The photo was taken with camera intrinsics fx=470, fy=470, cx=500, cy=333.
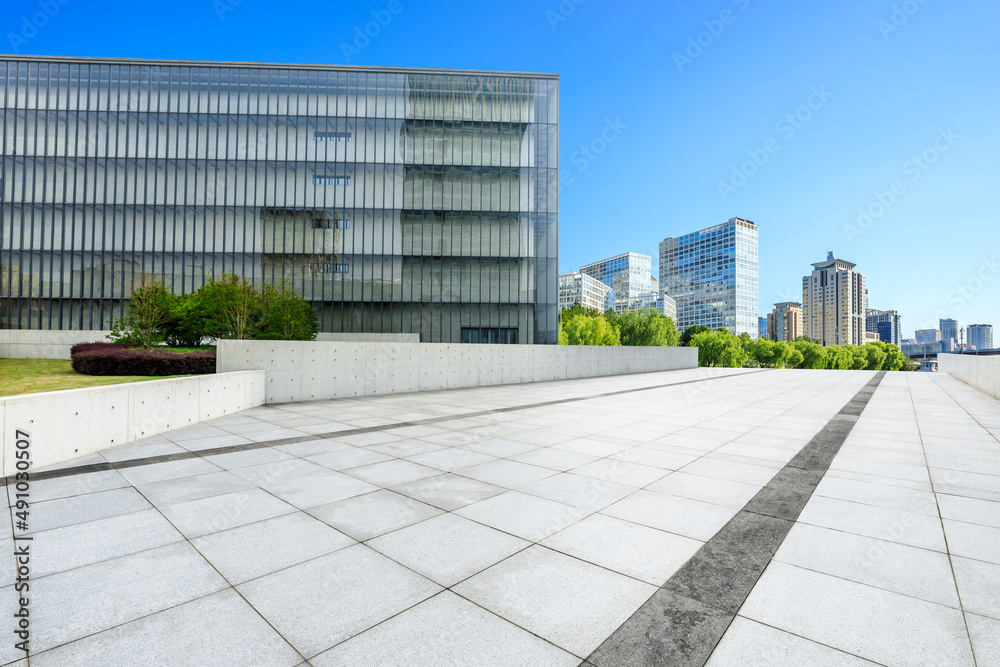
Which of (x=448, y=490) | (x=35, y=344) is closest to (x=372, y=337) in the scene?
(x=35, y=344)

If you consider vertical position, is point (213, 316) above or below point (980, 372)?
above

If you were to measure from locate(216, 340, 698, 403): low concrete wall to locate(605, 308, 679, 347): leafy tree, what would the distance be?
1670 inches

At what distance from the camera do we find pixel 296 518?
4629 mm

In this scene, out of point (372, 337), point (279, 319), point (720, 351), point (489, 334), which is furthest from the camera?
point (720, 351)

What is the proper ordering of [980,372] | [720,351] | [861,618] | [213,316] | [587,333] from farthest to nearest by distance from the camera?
[720,351], [587,333], [213,316], [980,372], [861,618]

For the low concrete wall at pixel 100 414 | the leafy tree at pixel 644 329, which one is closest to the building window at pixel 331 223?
the low concrete wall at pixel 100 414

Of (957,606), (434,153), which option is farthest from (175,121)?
(957,606)

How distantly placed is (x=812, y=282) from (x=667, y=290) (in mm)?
55146

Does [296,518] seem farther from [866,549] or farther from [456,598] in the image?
[866,549]

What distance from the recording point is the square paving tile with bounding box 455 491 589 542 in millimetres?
4363

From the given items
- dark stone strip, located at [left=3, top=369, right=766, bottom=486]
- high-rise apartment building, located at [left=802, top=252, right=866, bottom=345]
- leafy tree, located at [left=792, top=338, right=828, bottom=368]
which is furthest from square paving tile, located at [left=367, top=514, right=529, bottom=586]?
high-rise apartment building, located at [left=802, top=252, right=866, bottom=345]

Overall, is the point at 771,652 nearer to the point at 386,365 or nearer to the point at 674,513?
the point at 674,513

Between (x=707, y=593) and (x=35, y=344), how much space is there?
43.9 m

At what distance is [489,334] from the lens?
40.2 m
